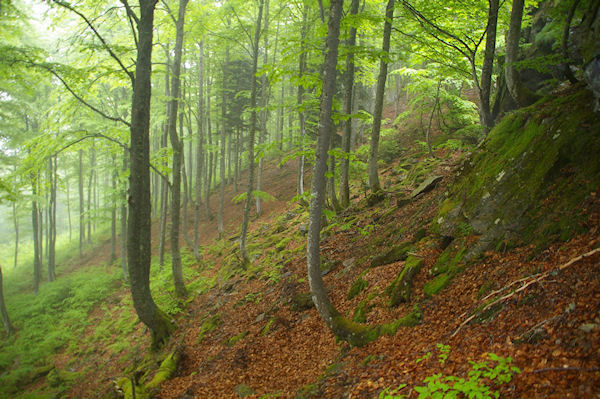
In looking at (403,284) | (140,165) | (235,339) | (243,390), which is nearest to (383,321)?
(403,284)

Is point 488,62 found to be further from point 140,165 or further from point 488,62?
point 140,165

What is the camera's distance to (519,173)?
Answer: 202 inches

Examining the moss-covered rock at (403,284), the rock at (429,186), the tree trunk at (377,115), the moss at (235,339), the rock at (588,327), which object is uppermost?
the tree trunk at (377,115)

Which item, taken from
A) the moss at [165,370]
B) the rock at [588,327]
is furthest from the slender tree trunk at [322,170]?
the moss at [165,370]

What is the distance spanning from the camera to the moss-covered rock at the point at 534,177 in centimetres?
429

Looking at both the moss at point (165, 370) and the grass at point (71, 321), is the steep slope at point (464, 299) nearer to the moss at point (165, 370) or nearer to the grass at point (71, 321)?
the moss at point (165, 370)

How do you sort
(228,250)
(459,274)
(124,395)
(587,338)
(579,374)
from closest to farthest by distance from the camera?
(579,374)
(587,338)
(459,274)
(124,395)
(228,250)

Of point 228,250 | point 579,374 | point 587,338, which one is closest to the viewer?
point 579,374

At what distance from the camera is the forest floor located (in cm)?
297

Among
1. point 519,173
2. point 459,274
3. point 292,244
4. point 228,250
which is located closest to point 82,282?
point 228,250

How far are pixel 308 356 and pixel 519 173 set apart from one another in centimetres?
488

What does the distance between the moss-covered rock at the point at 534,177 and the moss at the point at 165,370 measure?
660cm

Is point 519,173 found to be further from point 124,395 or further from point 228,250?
point 228,250

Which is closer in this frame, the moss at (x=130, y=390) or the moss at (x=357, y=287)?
the moss at (x=130, y=390)
